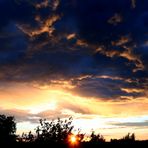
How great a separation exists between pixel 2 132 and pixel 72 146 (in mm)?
67696

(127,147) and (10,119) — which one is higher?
(10,119)

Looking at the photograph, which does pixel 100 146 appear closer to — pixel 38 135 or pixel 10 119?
pixel 38 135

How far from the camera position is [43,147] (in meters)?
24.6

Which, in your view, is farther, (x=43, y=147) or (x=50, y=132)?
(x=50, y=132)

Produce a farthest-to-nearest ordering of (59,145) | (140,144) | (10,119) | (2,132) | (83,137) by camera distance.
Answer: (10,119) < (2,132) < (83,137) < (59,145) < (140,144)

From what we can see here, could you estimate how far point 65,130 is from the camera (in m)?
64.2

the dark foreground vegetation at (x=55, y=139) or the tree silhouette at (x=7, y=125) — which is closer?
the dark foreground vegetation at (x=55, y=139)

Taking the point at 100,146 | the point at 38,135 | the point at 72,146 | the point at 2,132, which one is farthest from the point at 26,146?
the point at 2,132

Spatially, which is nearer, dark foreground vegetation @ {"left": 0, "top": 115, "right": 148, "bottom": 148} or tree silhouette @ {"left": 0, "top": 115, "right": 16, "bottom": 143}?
dark foreground vegetation @ {"left": 0, "top": 115, "right": 148, "bottom": 148}

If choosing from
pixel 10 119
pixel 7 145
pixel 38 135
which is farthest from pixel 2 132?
pixel 7 145

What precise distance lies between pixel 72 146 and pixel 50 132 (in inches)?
1586

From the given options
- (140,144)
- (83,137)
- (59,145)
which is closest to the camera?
(140,144)

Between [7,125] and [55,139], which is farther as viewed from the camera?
[7,125]

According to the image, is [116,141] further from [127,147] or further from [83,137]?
[83,137]
